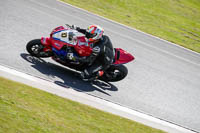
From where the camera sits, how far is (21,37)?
944 centimetres

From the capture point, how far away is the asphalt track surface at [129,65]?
26.2 ft

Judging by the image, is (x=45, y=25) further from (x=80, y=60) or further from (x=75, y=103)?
(x=75, y=103)

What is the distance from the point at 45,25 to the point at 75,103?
5.83m

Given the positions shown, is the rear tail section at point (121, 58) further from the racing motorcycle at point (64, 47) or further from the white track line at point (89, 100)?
the white track line at point (89, 100)

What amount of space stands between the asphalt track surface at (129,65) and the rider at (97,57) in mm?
403

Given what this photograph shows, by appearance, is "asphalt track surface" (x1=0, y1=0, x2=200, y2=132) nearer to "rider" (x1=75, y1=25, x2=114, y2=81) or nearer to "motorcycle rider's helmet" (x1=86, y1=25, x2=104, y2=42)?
"rider" (x1=75, y1=25, x2=114, y2=81)

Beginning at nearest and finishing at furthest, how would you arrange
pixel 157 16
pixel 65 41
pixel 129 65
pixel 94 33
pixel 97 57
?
pixel 94 33 → pixel 65 41 → pixel 97 57 → pixel 129 65 → pixel 157 16

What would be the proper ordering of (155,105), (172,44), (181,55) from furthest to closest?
1. (172,44)
2. (181,55)
3. (155,105)

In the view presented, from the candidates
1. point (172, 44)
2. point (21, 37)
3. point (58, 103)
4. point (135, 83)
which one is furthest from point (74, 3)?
point (58, 103)

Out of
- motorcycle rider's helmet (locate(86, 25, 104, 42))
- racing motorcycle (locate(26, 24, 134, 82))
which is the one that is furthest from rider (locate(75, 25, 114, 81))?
racing motorcycle (locate(26, 24, 134, 82))

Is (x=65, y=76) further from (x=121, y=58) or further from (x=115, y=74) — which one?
(x=121, y=58)

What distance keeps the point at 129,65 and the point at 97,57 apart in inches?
107

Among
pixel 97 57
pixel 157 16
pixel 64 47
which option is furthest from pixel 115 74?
pixel 157 16

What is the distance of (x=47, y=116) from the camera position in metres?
5.47
